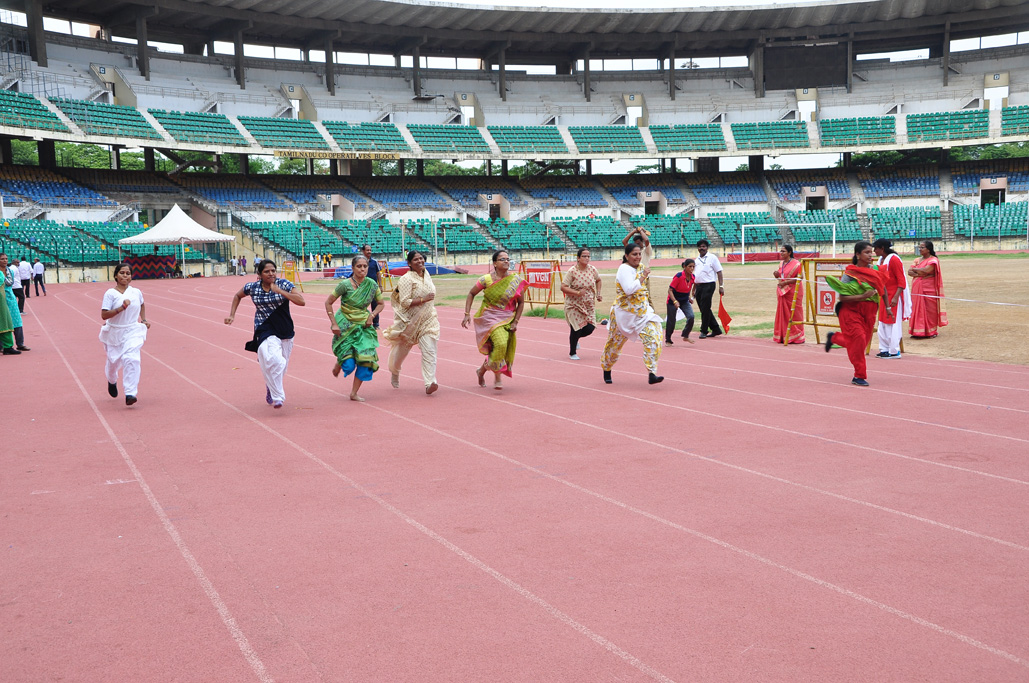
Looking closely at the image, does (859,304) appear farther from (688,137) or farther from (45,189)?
(688,137)

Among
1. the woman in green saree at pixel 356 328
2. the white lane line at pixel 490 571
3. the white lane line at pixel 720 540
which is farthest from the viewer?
the woman in green saree at pixel 356 328

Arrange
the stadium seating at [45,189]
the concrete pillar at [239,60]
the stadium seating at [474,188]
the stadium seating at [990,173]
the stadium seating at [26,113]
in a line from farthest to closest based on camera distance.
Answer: the stadium seating at [474,188]
the stadium seating at [990,173]
the concrete pillar at [239,60]
the stadium seating at [45,189]
the stadium seating at [26,113]

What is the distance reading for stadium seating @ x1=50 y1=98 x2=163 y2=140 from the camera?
43438mm

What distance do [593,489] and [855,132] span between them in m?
56.4

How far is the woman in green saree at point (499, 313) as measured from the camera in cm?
995

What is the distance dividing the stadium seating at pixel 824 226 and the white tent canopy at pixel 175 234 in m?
31.7

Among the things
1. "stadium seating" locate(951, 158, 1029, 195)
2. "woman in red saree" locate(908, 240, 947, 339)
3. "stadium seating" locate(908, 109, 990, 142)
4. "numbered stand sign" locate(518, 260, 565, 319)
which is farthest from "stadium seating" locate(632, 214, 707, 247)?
"woman in red saree" locate(908, 240, 947, 339)

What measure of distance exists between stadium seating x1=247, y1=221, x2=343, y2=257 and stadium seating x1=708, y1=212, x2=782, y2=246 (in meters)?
23.0

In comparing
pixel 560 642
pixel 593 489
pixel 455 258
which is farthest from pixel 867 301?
pixel 455 258

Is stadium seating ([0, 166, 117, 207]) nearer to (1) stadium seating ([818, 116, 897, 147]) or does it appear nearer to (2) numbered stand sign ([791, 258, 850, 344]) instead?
(2) numbered stand sign ([791, 258, 850, 344])

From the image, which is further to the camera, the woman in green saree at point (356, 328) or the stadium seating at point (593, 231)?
the stadium seating at point (593, 231)

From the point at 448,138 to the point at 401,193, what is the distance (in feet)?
15.2

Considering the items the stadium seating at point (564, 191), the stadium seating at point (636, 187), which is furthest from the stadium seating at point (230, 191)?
the stadium seating at point (636, 187)

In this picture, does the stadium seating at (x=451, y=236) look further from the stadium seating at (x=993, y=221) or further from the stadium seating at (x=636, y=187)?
the stadium seating at (x=993, y=221)
